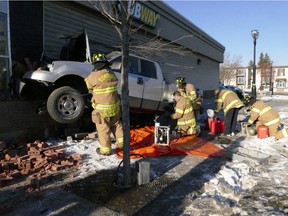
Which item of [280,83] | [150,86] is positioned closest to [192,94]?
[150,86]

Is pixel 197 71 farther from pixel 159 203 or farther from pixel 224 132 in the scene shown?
pixel 159 203

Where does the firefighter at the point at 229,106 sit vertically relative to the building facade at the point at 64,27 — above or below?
below

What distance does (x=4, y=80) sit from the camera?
774 cm

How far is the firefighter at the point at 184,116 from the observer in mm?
8438

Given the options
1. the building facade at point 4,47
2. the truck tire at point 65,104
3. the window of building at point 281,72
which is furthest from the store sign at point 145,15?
the window of building at point 281,72

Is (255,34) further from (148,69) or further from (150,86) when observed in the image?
(150,86)

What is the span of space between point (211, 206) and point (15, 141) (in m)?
4.54

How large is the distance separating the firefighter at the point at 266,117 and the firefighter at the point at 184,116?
1944 millimetres

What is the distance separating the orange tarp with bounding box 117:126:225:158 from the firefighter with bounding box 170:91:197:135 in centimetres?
22

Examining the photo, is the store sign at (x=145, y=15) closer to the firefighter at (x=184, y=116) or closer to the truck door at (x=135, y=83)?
the truck door at (x=135, y=83)

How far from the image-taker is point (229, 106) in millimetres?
9109

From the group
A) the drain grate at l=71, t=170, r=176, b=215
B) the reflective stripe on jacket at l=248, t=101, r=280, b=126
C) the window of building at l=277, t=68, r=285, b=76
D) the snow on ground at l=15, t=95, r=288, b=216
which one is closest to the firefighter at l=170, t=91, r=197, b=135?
the reflective stripe on jacket at l=248, t=101, r=280, b=126

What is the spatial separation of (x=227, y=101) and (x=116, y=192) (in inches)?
225

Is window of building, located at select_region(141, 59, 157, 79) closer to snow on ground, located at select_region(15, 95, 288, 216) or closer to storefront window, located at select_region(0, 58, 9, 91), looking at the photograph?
snow on ground, located at select_region(15, 95, 288, 216)
